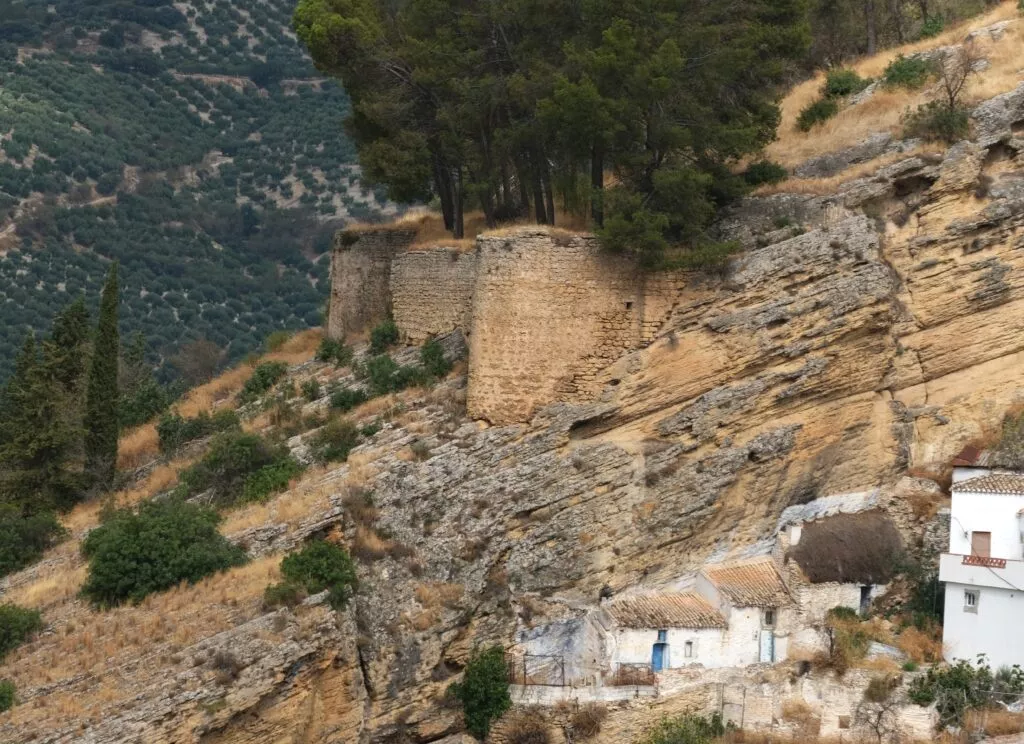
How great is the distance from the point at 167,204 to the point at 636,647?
43.4 m

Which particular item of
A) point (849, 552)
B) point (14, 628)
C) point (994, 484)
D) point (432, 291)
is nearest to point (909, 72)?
point (994, 484)

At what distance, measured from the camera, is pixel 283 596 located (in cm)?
2362

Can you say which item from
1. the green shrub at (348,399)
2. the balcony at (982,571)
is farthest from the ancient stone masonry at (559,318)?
the balcony at (982,571)

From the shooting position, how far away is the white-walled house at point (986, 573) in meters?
23.6

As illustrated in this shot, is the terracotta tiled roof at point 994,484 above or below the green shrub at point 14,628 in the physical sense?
above

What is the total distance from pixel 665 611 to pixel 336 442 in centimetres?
644

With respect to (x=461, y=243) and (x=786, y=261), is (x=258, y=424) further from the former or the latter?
(x=786, y=261)

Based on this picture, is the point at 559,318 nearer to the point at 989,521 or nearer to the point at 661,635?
the point at 661,635

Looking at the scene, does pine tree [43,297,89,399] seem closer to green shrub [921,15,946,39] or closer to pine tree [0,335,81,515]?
pine tree [0,335,81,515]

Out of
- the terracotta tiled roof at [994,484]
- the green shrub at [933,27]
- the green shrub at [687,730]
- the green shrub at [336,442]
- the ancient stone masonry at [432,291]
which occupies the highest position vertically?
the green shrub at [933,27]

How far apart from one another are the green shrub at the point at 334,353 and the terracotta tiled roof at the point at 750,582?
29.3ft

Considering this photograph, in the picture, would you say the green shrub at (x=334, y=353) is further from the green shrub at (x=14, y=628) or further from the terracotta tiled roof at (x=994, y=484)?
the terracotta tiled roof at (x=994, y=484)

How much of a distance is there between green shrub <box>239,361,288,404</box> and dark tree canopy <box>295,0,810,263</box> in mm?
4245

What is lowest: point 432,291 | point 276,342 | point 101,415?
point 101,415
